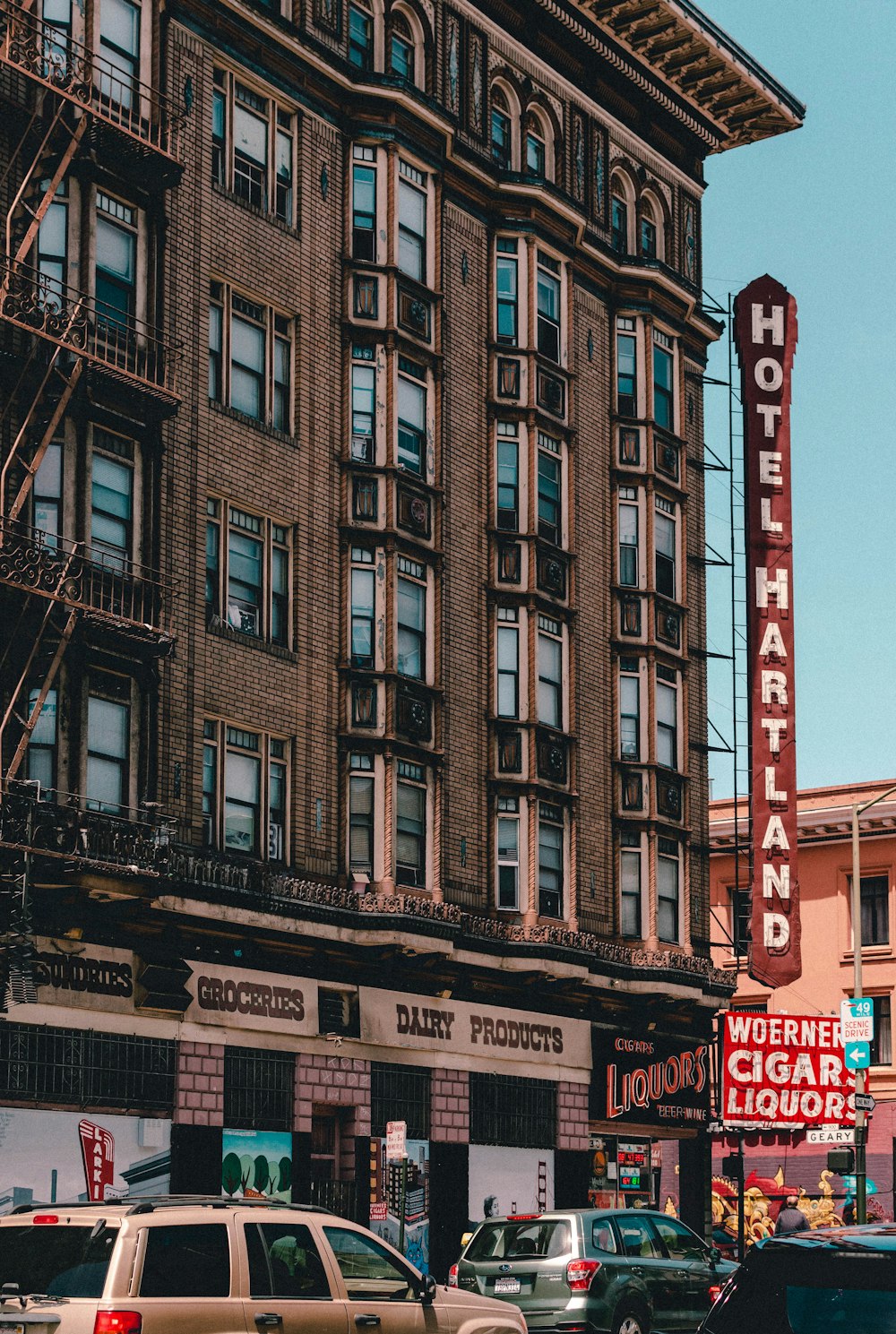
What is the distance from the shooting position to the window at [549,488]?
132 ft

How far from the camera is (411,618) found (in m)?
36.1

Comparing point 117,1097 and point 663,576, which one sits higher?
point 663,576

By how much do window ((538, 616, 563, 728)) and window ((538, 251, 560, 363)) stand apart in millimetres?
5505

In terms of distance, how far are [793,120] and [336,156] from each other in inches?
651

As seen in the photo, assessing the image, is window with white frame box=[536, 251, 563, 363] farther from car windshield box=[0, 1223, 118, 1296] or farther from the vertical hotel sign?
car windshield box=[0, 1223, 118, 1296]

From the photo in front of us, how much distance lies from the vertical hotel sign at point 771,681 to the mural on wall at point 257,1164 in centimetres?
1535

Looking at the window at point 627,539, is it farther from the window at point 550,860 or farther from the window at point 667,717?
the window at point 550,860

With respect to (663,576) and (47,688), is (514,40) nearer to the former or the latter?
(663,576)

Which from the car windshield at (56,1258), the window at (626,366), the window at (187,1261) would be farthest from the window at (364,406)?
the car windshield at (56,1258)

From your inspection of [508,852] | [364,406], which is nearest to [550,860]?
[508,852]

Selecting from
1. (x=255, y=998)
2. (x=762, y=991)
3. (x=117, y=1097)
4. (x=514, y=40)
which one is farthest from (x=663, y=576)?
A: (x=762, y=991)

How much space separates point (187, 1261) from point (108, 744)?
15507mm

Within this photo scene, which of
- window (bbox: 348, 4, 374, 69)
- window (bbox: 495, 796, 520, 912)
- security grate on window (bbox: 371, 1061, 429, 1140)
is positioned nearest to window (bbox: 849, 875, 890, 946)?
window (bbox: 495, 796, 520, 912)

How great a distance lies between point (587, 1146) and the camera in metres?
40.2
